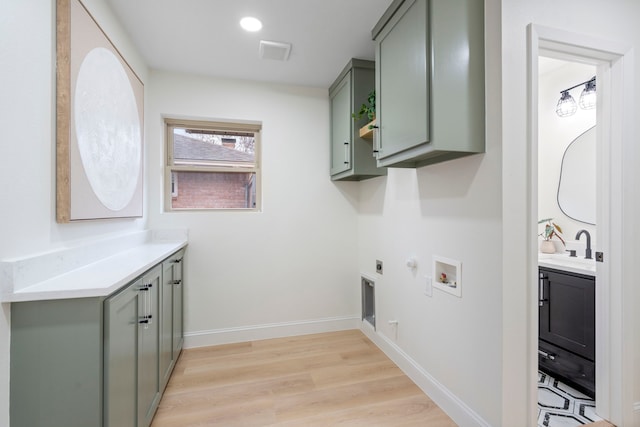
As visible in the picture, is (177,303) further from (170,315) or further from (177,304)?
(170,315)

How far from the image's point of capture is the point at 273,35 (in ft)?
7.10

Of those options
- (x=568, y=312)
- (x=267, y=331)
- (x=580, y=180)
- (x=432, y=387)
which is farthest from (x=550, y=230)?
(x=267, y=331)

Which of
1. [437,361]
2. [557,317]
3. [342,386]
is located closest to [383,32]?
[437,361]

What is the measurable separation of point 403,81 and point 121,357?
1.96 m

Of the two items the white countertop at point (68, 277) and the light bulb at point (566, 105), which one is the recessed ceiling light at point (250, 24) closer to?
the white countertop at point (68, 277)

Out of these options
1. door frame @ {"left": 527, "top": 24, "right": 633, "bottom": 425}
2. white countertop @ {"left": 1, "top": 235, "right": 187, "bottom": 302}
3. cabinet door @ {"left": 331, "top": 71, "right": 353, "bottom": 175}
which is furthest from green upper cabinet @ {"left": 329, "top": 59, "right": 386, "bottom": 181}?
white countertop @ {"left": 1, "top": 235, "right": 187, "bottom": 302}

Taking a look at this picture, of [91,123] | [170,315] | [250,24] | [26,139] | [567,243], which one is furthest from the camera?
[567,243]

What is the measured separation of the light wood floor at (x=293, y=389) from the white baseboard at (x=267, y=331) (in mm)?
84

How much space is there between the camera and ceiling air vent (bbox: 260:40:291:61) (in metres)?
2.25

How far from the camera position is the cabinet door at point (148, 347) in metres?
1.48

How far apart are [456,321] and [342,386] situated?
3.14 ft

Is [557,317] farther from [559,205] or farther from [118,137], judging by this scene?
[118,137]

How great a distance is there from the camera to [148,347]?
5.24ft

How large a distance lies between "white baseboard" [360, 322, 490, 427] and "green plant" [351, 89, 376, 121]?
1900 mm
